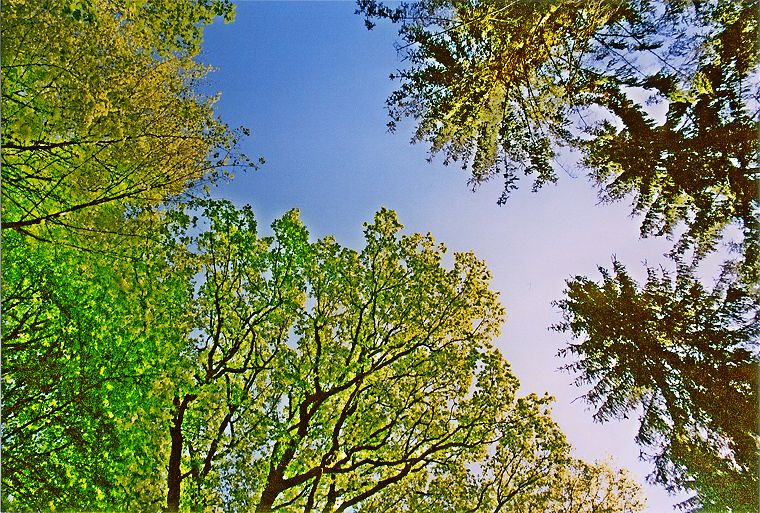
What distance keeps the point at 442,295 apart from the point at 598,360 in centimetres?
576

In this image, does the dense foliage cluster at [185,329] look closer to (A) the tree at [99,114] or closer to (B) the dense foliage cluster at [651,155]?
(A) the tree at [99,114]

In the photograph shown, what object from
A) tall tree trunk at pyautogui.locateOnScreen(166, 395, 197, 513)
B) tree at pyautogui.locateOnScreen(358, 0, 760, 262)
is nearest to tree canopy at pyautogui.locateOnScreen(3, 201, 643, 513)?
tall tree trunk at pyautogui.locateOnScreen(166, 395, 197, 513)

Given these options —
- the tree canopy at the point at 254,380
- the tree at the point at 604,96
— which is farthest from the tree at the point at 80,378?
the tree at the point at 604,96

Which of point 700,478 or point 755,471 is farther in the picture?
point 700,478

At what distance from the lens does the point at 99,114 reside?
4145 millimetres

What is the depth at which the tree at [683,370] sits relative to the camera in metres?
3.48

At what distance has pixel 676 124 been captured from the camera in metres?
3.54

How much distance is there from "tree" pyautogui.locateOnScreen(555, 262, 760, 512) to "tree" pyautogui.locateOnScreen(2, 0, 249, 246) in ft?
15.2

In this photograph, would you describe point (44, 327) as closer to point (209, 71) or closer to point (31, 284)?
point (31, 284)

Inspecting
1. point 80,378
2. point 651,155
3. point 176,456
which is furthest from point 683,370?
point 80,378

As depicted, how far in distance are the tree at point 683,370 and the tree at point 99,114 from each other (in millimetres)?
4626

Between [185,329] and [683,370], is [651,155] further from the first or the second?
[185,329]

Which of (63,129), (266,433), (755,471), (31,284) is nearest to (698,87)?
(755,471)

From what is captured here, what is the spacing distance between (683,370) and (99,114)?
17.5 feet
